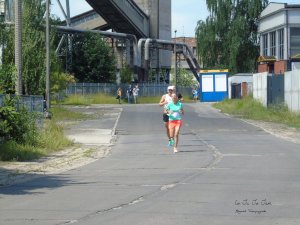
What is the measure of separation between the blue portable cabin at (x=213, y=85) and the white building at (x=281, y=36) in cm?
468

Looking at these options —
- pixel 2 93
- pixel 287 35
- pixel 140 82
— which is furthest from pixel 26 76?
pixel 140 82

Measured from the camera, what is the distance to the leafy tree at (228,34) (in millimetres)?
75375

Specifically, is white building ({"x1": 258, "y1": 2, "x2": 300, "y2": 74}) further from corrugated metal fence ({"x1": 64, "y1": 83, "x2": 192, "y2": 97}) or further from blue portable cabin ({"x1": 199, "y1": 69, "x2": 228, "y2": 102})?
corrugated metal fence ({"x1": 64, "y1": 83, "x2": 192, "y2": 97})

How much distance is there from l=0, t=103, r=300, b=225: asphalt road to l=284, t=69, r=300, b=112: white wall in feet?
51.6

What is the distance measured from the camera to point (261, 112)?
39.5m

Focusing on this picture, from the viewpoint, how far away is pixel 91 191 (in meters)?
11.7

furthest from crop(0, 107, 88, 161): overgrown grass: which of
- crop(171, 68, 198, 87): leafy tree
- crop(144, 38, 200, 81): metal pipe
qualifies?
crop(171, 68, 198, 87): leafy tree

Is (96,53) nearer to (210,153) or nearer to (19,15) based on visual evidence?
(19,15)

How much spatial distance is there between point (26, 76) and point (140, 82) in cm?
3675

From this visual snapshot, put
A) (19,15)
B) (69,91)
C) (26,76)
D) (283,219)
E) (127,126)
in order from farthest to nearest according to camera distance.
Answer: (69,91) < (26,76) < (127,126) < (19,15) < (283,219)

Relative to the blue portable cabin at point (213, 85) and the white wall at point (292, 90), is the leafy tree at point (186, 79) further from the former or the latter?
the white wall at point (292, 90)

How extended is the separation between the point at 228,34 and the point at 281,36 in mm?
16850

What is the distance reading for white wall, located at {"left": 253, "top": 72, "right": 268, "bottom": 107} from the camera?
1660 inches

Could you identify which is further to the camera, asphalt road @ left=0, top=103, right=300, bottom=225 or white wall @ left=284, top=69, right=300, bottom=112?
white wall @ left=284, top=69, right=300, bottom=112
